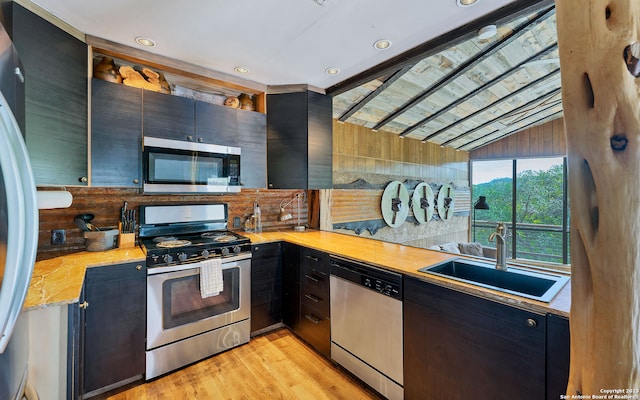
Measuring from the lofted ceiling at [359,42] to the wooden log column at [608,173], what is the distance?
42.3 inches

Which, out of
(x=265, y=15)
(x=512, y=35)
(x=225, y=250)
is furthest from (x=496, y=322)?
(x=512, y=35)

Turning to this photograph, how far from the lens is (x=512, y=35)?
2148mm

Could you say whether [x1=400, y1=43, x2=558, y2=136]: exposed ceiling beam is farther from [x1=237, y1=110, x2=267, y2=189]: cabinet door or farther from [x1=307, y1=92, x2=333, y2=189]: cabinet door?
[x1=237, y1=110, x2=267, y2=189]: cabinet door

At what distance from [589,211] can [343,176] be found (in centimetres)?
277

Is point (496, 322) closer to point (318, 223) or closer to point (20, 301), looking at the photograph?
point (20, 301)

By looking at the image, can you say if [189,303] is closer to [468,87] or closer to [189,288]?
[189,288]

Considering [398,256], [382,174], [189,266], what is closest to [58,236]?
[189,266]

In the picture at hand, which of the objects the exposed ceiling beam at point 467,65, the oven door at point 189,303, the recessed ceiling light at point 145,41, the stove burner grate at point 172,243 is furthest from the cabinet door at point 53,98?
the exposed ceiling beam at point 467,65

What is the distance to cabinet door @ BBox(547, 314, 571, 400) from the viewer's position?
104 centimetres

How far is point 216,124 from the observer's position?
8.12 feet

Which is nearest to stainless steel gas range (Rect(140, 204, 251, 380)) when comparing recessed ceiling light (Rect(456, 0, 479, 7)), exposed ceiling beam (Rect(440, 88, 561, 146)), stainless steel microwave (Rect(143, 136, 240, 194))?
stainless steel microwave (Rect(143, 136, 240, 194))

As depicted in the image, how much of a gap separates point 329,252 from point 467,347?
3.57ft

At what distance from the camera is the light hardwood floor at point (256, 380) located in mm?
1803

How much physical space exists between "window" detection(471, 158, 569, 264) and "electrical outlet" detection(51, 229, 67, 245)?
20.9 feet
